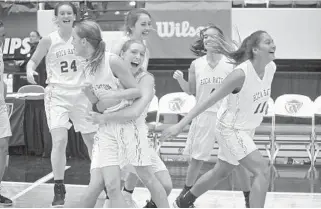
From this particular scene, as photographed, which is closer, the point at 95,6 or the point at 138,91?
the point at 138,91

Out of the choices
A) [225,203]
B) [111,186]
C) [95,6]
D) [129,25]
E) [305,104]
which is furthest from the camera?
[95,6]

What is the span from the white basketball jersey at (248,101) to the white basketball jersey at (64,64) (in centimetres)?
172

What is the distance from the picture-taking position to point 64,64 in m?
6.26

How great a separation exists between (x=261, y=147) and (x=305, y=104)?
38.5 inches

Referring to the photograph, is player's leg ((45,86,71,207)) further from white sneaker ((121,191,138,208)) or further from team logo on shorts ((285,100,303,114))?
team logo on shorts ((285,100,303,114))

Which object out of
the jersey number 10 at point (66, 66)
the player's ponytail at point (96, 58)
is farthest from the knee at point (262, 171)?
the jersey number 10 at point (66, 66)

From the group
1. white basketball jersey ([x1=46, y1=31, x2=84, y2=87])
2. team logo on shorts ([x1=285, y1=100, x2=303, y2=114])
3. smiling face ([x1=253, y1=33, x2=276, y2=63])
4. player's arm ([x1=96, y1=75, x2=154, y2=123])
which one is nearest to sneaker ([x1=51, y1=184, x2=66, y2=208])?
white basketball jersey ([x1=46, y1=31, x2=84, y2=87])

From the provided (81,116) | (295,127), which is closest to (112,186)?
(81,116)

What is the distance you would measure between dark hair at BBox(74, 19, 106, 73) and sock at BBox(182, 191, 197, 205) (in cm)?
173

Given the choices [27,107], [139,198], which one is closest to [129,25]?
[139,198]

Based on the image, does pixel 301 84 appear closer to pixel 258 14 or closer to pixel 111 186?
pixel 258 14

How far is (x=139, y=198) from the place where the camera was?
665 cm

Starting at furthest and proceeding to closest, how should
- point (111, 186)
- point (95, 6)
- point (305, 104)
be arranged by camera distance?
point (95, 6)
point (305, 104)
point (111, 186)

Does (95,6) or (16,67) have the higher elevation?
(95,6)
